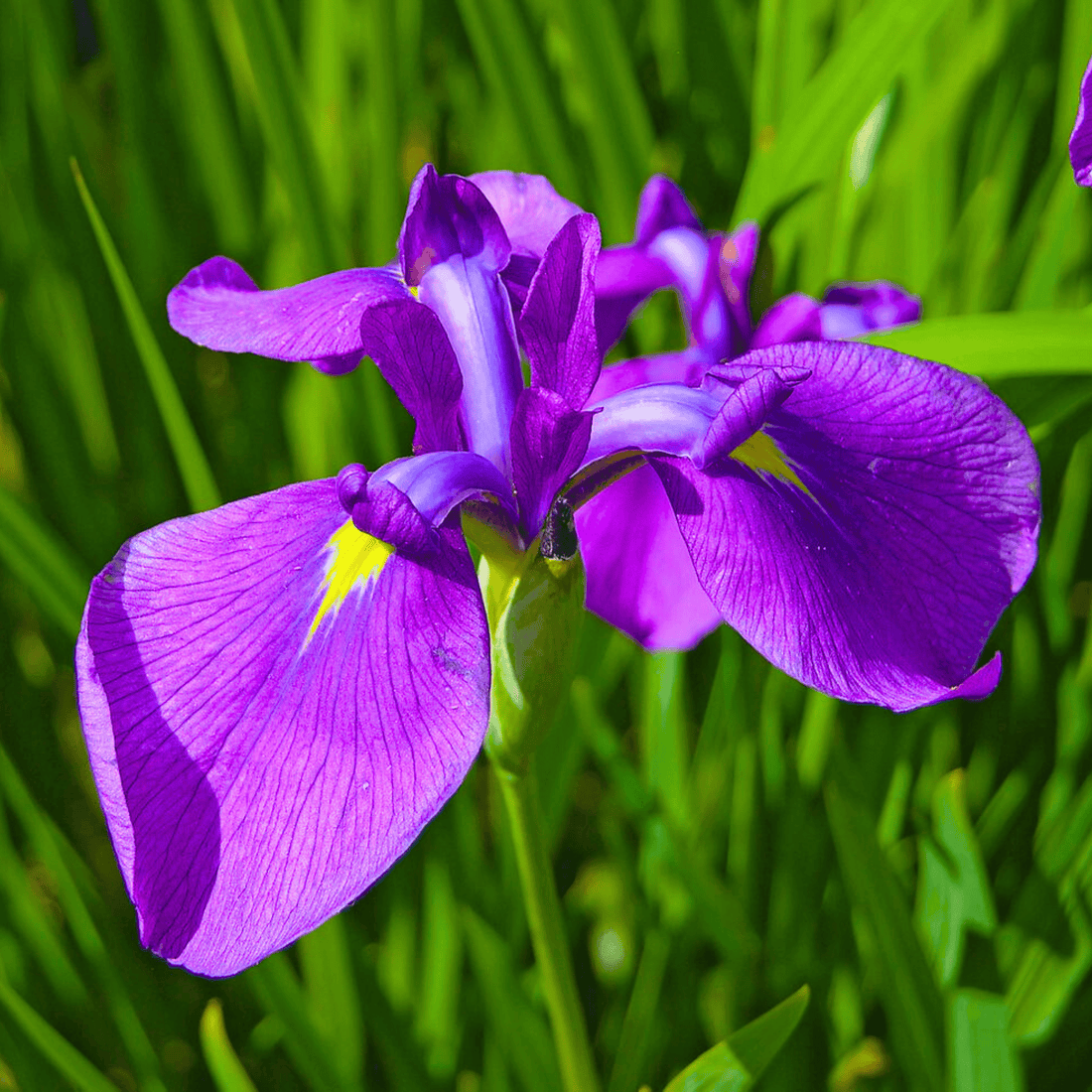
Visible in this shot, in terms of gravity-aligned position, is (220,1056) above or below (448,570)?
below

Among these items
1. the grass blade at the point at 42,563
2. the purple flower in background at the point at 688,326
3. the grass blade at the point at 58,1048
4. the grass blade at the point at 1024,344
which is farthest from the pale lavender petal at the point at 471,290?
the grass blade at the point at 58,1048

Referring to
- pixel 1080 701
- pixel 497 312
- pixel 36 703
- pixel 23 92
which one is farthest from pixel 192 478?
pixel 1080 701

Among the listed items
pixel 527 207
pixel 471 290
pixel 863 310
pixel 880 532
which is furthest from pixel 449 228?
pixel 863 310

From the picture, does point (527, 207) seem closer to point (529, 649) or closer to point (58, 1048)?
point (529, 649)

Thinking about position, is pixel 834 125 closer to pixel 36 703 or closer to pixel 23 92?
pixel 23 92

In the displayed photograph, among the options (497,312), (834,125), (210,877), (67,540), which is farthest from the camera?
(67,540)

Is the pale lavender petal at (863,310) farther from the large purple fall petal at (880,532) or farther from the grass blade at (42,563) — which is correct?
the grass blade at (42,563)
